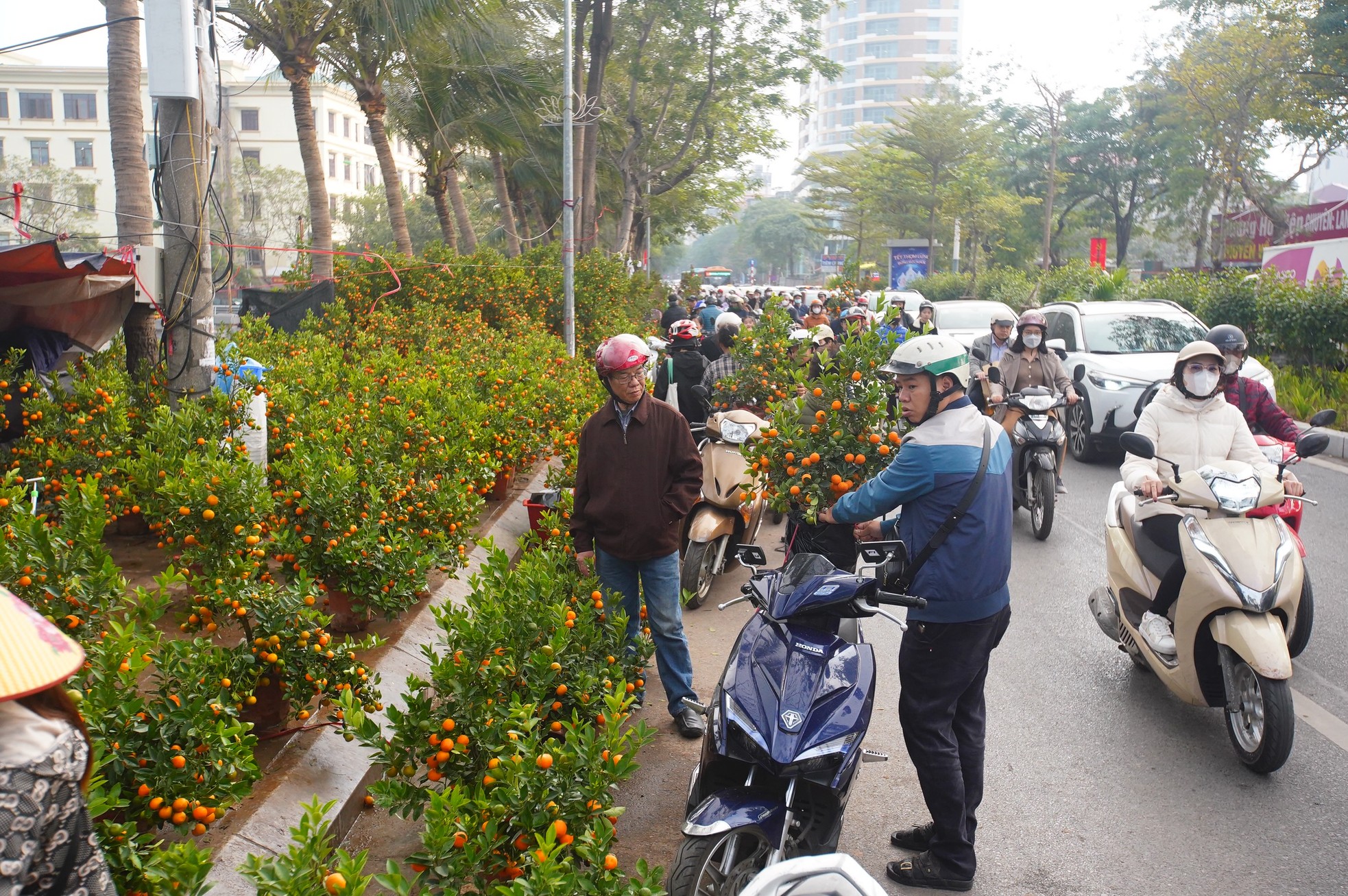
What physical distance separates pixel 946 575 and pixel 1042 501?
5.49 meters

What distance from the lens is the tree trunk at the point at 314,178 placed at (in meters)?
14.5

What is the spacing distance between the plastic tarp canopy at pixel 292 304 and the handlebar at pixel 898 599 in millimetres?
11945

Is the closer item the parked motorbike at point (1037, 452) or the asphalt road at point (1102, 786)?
the asphalt road at point (1102, 786)

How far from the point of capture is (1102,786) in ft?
15.5

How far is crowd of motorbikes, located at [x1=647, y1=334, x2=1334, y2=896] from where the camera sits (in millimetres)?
3250

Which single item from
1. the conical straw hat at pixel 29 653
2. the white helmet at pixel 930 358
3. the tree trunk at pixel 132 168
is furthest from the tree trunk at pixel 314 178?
the conical straw hat at pixel 29 653

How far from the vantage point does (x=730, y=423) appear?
24.7 feet

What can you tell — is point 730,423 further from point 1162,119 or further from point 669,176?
point 1162,119

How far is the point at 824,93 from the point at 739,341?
142m

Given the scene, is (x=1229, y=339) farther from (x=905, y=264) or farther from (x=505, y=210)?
(x=905, y=264)

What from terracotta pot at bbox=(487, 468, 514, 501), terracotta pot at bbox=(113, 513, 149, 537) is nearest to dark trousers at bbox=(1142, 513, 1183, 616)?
terracotta pot at bbox=(487, 468, 514, 501)

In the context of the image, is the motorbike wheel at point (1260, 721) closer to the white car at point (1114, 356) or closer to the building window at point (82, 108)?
the white car at point (1114, 356)

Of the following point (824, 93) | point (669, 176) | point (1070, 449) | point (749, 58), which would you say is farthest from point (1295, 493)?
point (824, 93)

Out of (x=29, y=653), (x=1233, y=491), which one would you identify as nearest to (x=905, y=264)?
(x=1233, y=491)
